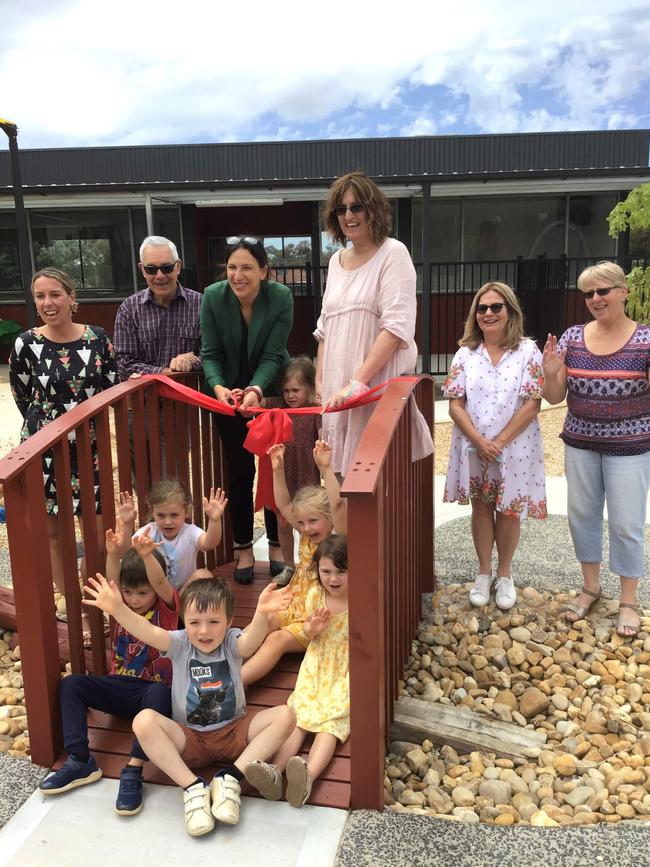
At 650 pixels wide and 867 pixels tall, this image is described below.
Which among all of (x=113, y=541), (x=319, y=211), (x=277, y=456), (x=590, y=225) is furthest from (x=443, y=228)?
(x=113, y=541)

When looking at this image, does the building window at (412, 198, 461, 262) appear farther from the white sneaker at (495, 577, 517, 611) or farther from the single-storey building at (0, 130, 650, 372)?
the white sneaker at (495, 577, 517, 611)

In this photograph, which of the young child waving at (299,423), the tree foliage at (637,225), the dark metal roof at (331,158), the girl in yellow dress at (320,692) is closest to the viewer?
the girl in yellow dress at (320,692)

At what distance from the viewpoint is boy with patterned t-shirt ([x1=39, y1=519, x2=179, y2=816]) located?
2.34m

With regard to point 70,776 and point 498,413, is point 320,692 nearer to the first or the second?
point 70,776

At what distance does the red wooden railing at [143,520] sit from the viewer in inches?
85.8

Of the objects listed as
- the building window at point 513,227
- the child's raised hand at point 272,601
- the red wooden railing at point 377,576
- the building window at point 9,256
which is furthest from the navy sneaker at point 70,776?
the building window at point 9,256

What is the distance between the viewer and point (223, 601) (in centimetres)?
246

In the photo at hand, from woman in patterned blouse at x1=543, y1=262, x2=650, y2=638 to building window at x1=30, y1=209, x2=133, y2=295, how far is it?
12055 mm

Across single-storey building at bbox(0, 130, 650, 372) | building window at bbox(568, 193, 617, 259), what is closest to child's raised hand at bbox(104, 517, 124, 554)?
single-storey building at bbox(0, 130, 650, 372)

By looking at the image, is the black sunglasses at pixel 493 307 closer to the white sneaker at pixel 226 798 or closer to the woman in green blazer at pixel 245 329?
the woman in green blazer at pixel 245 329

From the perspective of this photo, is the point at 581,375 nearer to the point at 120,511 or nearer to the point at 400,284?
the point at 400,284

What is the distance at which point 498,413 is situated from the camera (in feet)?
11.6

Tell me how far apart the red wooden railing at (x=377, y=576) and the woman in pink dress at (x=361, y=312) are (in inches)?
7.8

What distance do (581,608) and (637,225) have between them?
7.75 meters
